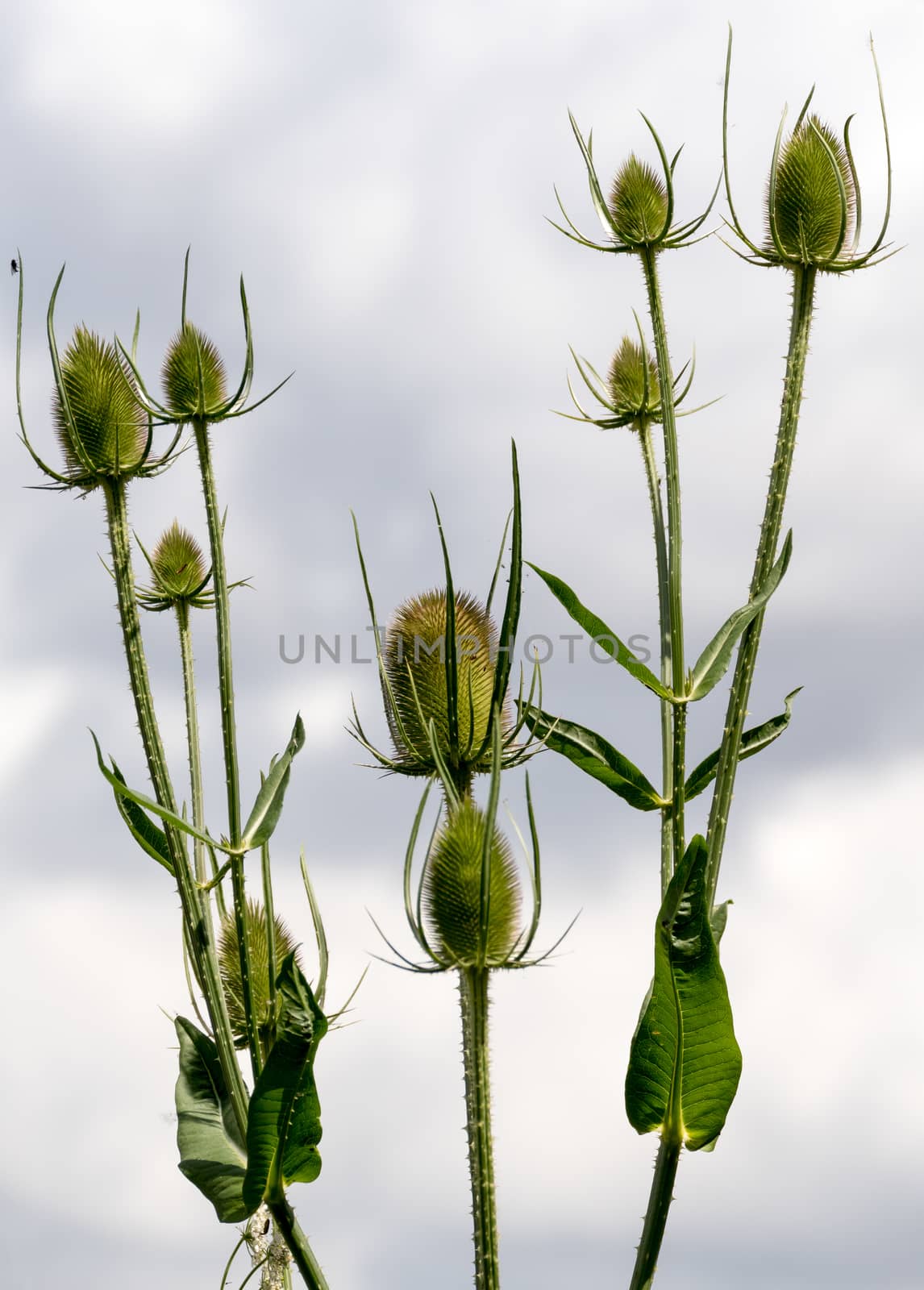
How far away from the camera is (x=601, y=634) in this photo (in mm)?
3182

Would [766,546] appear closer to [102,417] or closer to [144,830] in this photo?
[144,830]

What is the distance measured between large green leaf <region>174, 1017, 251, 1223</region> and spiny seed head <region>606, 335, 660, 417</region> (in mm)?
2441

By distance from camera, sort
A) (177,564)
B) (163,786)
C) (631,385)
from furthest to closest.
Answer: (177,564), (631,385), (163,786)

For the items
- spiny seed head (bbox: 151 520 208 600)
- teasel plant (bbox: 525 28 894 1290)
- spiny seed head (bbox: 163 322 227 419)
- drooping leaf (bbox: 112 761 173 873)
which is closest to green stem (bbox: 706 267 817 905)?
teasel plant (bbox: 525 28 894 1290)

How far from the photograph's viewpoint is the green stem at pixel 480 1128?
279 centimetres

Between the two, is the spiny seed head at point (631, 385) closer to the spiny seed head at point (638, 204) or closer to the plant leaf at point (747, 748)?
the spiny seed head at point (638, 204)

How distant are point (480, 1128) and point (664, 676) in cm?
114

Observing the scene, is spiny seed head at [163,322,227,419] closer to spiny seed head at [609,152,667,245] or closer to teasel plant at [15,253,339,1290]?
teasel plant at [15,253,339,1290]

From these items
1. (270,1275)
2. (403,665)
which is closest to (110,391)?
(403,665)

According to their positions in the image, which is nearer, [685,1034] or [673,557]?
[685,1034]

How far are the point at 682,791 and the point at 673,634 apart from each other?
1.29 feet

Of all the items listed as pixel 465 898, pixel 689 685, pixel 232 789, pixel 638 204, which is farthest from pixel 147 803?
pixel 638 204

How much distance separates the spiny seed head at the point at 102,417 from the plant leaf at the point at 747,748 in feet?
6.21

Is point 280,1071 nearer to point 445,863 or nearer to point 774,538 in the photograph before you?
point 445,863
